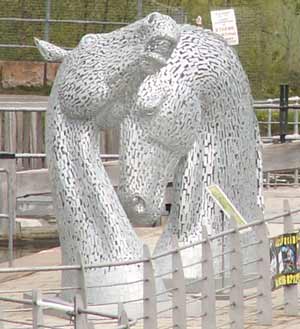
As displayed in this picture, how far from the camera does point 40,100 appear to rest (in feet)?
91.5

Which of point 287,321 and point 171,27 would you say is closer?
point 287,321

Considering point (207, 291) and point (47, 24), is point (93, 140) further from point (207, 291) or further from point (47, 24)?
point (47, 24)

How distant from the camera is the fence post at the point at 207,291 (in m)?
11.2

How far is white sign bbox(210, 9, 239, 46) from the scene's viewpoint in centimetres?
2216

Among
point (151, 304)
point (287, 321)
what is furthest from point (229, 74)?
point (151, 304)

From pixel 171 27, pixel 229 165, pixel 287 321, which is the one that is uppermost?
pixel 171 27

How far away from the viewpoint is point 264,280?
12.5 metres

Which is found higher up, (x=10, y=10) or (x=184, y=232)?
(x=10, y=10)

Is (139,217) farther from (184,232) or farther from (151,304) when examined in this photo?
(151,304)

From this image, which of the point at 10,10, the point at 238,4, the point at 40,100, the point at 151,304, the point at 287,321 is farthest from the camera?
the point at 238,4

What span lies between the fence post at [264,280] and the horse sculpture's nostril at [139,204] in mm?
1569

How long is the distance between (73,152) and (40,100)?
564 inches

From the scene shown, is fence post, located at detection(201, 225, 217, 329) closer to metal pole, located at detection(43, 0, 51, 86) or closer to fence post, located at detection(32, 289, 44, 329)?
fence post, located at detection(32, 289, 44, 329)

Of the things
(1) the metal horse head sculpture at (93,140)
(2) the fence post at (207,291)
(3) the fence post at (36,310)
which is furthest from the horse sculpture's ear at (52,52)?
(3) the fence post at (36,310)
